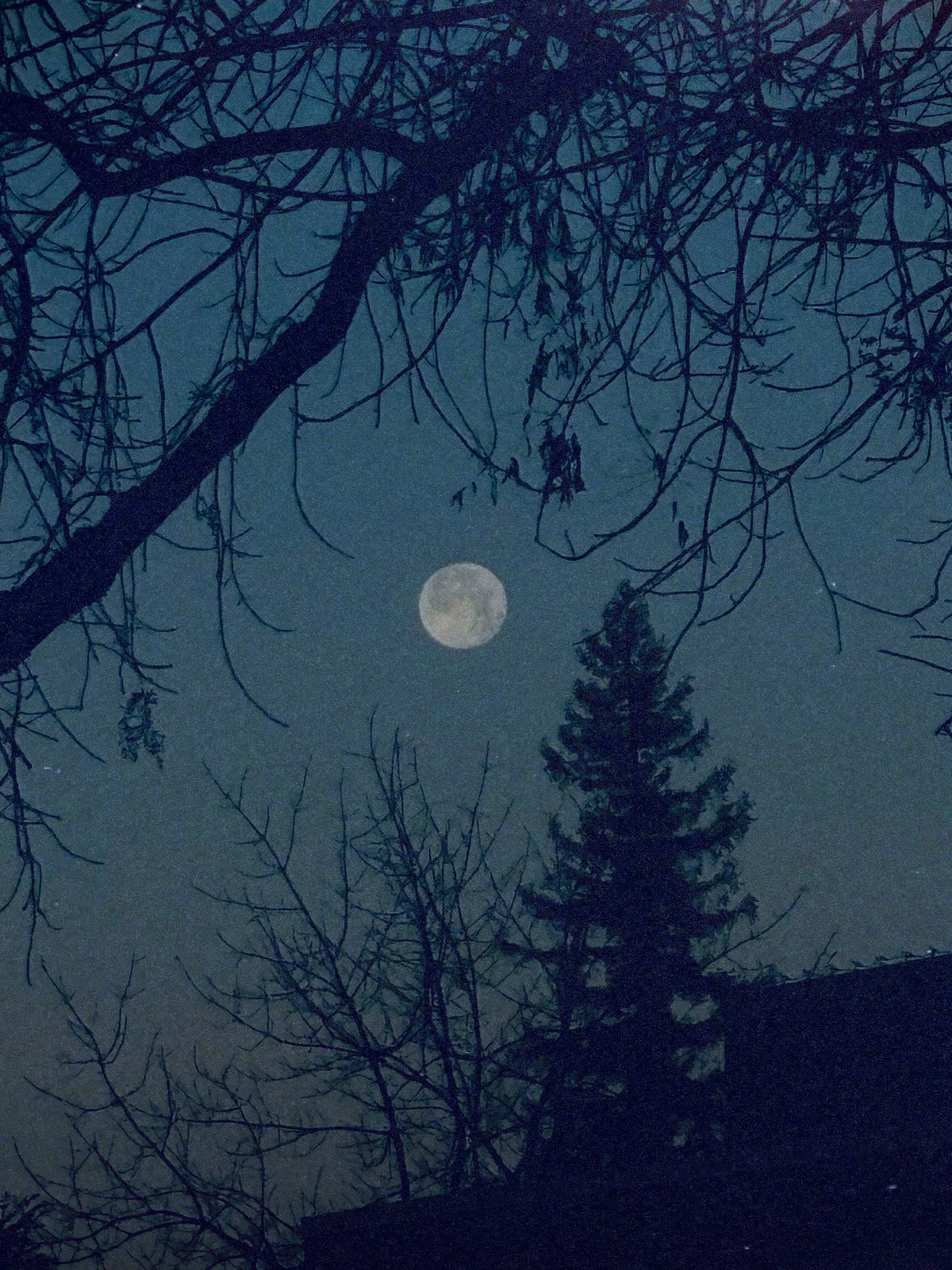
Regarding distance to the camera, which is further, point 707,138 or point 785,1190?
point 785,1190

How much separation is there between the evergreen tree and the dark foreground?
5280 mm

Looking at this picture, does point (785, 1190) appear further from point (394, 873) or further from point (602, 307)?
point (602, 307)

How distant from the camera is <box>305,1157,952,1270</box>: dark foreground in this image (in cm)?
625

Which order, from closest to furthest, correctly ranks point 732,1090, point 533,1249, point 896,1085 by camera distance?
point 533,1249, point 896,1085, point 732,1090

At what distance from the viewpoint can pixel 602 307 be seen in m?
3.40

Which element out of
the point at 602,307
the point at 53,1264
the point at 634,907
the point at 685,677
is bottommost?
the point at 53,1264

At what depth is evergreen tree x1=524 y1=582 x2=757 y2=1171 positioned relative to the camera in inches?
650

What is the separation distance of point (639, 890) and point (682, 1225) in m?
14.9

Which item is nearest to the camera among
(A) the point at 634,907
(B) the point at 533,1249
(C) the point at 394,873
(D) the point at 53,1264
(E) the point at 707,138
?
(E) the point at 707,138

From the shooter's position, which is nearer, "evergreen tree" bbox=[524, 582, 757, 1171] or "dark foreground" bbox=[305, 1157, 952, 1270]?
"dark foreground" bbox=[305, 1157, 952, 1270]

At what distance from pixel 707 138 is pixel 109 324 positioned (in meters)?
1.85

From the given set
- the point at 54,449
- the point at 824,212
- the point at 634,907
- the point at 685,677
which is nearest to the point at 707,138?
the point at 824,212

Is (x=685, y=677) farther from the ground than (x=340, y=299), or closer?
farther from the ground

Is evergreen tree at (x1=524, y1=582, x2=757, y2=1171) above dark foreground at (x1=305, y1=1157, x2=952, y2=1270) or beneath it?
above
